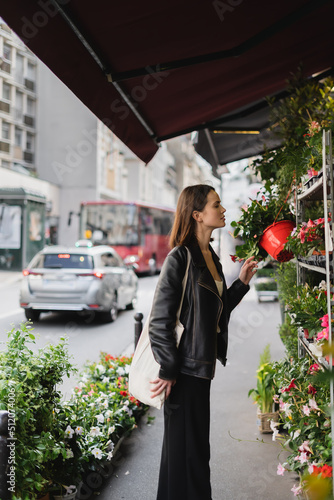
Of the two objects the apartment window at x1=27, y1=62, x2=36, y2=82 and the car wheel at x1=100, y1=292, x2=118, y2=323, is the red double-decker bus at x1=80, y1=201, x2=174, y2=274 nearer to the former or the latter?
the car wheel at x1=100, y1=292, x2=118, y2=323

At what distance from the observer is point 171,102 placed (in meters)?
4.27

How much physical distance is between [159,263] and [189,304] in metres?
25.0

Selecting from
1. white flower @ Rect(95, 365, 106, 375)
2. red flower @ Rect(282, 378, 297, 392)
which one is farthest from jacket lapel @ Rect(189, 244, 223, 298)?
white flower @ Rect(95, 365, 106, 375)

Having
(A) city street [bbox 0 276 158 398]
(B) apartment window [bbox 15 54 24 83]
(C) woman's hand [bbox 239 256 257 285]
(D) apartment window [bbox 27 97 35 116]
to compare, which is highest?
(B) apartment window [bbox 15 54 24 83]

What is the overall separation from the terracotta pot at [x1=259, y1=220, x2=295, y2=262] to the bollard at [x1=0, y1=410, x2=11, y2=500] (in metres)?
1.92

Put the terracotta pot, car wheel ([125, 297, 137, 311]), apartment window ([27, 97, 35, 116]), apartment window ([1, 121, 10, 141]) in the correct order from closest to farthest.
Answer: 1. the terracotta pot
2. car wheel ([125, 297, 137, 311])
3. apartment window ([1, 121, 10, 141])
4. apartment window ([27, 97, 35, 116])

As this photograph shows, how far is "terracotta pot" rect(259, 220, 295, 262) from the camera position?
3.40 m

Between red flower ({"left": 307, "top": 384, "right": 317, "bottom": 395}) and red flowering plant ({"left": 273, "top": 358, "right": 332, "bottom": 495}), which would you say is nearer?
red flowering plant ({"left": 273, "top": 358, "right": 332, "bottom": 495})

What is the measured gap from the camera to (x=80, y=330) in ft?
34.5

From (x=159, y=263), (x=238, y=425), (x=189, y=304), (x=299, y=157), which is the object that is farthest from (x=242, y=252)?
(x=159, y=263)

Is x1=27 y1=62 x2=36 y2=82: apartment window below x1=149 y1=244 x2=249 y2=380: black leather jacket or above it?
above

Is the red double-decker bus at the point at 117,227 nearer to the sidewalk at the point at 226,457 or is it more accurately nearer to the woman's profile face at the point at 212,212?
the sidewalk at the point at 226,457

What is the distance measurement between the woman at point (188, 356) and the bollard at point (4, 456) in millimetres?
751

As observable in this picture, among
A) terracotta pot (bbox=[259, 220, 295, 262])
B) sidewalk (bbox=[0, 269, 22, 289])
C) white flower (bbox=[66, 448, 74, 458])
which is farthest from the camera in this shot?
sidewalk (bbox=[0, 269, 22, 289])
